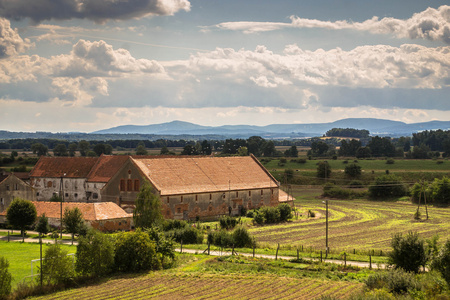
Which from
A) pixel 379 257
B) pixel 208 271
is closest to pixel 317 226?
pixel 379 257

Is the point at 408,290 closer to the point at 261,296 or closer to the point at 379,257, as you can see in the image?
the point at 261,296

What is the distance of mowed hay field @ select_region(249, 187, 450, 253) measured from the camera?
54.1 meters

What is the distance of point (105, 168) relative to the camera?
79875 mm

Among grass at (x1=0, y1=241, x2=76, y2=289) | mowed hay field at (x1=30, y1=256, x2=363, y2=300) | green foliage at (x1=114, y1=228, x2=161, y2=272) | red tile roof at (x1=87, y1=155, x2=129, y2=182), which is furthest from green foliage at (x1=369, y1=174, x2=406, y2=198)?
green foliage at (x1=114, y1=228, x2=161, y2=272)

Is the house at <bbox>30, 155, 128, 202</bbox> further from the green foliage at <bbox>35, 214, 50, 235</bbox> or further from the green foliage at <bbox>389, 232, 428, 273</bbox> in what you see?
the green foliage at <bbox>389, 232, 428, 273</bbox>

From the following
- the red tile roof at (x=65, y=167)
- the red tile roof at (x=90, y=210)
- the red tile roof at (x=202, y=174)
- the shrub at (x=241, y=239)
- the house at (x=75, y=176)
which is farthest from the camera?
the red tile roof at (x=65, y=167)

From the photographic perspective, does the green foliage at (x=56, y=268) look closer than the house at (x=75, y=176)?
Yes

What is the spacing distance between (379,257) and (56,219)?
35.6m

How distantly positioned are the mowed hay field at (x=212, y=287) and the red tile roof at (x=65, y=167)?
45.4 meters

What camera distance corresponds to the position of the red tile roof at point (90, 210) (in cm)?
6059

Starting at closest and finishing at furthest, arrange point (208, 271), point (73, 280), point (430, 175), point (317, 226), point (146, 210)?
point (73, 280) → point (208, 271) → point (146, 210) → point (317, 226) → point (430, 175)

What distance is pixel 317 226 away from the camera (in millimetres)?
66500

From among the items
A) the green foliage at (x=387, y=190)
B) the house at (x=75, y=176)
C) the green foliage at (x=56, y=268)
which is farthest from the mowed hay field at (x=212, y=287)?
the green foliage at (x=387, y=190)

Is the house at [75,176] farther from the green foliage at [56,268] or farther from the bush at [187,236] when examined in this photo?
the green foliage at [56,268]
